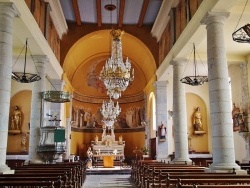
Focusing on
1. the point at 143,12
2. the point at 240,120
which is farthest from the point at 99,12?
the point at 240,120

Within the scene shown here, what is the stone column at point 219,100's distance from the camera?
8148mm

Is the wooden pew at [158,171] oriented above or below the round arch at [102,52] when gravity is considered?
below

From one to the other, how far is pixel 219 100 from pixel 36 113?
7.17 meters

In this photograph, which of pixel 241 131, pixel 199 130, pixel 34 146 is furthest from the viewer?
pixel 199 130

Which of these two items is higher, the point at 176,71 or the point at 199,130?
the point at 176,71

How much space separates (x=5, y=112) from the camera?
7816 mm

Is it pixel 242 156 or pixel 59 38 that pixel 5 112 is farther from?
pixel 242 156

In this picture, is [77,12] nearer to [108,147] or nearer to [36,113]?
[36,113]

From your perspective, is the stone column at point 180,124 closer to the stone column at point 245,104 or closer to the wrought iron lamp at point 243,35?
the stone column at point 245,104

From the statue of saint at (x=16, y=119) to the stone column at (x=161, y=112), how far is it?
8.24m

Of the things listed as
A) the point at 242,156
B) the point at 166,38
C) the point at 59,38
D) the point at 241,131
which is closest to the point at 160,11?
the point at 166,38

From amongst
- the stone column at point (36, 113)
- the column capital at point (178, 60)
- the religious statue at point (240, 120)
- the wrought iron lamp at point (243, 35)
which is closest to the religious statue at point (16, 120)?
the stone column at point (36, 113)

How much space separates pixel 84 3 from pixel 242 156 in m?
11.1

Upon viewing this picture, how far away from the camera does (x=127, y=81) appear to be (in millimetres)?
13359
